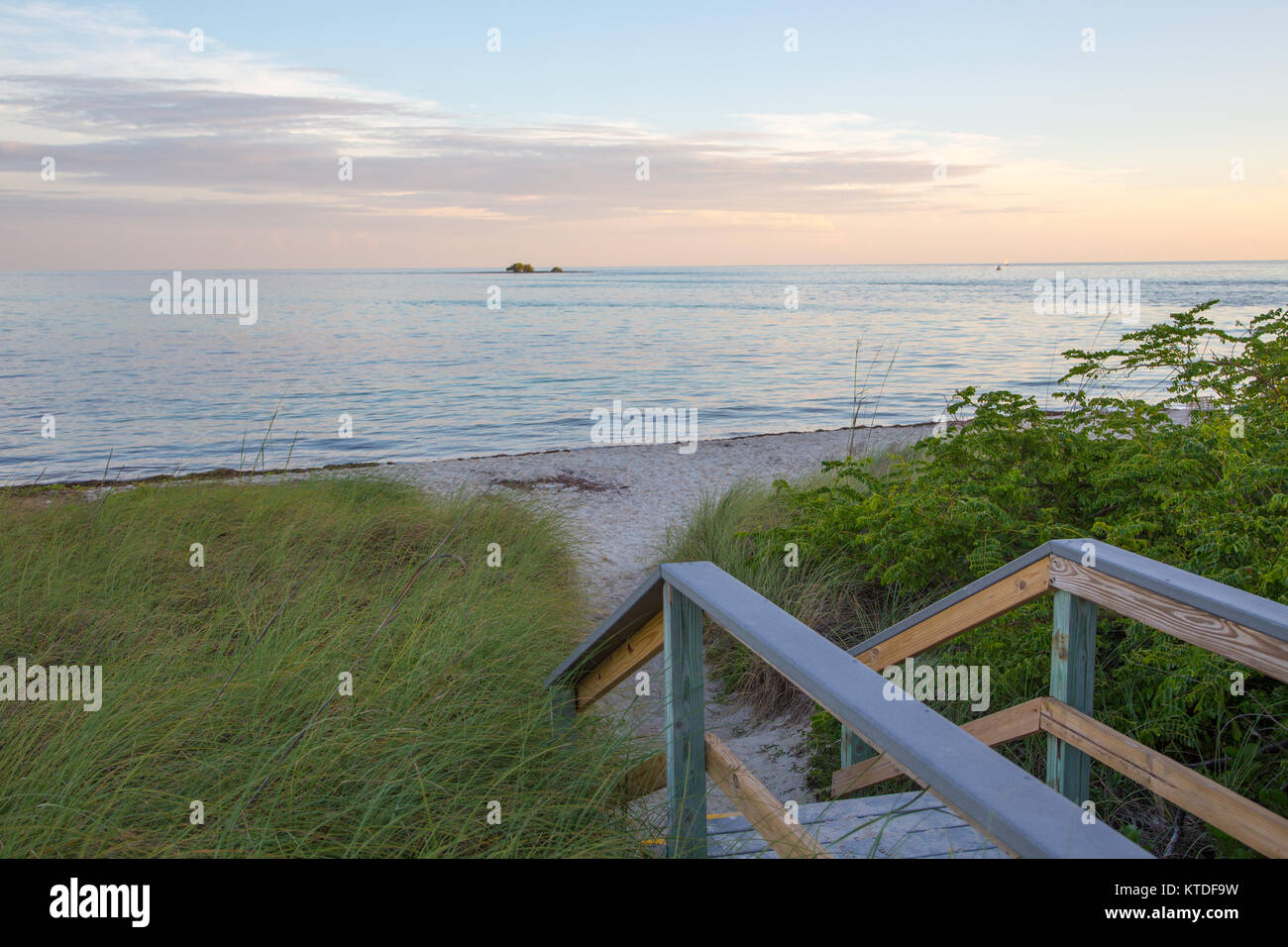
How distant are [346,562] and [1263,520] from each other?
493 centimetres

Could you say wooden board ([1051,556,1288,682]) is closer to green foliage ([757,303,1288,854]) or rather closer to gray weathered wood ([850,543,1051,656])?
gray weathered wood ([850,543,1051,656])

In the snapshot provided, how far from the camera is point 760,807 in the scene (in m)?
2.31

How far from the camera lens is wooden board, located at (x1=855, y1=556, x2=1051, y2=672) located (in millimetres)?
2811

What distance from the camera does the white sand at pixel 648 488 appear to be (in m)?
5.36

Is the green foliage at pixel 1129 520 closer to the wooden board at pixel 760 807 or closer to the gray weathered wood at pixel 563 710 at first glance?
the wooden board at pixel 760 807

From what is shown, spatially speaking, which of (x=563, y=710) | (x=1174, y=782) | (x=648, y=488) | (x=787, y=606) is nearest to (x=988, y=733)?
(x=1174, y=782)

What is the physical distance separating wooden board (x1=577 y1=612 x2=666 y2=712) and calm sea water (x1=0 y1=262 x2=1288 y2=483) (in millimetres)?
6198

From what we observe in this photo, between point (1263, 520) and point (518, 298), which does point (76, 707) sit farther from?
point (518, 298)

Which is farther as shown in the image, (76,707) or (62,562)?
(62,562)

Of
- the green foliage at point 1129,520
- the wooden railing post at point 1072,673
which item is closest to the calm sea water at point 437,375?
the green foliage at point 1129,520

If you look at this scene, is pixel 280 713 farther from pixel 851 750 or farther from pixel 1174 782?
pixel 1174 782
